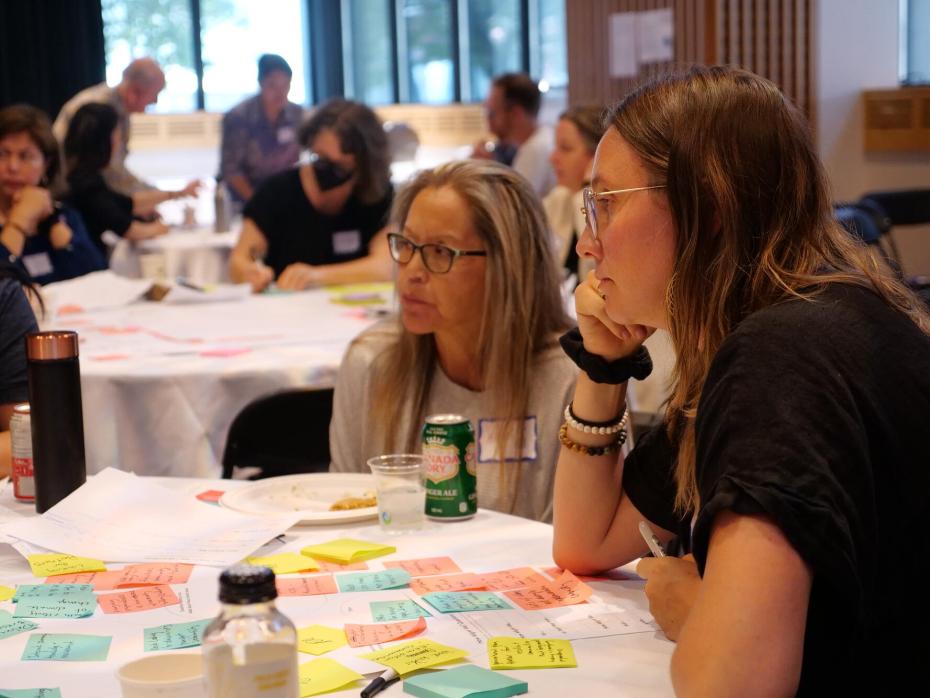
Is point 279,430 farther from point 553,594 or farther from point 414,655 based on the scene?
point 414,655

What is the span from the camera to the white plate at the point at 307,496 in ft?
5.74

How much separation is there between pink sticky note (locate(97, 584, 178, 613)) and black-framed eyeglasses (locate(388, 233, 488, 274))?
1.03 m

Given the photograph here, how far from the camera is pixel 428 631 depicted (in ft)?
4.29

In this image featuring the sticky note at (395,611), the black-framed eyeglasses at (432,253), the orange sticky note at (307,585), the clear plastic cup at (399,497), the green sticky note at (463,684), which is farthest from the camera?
the black-framed eyeglasses at (432,253)

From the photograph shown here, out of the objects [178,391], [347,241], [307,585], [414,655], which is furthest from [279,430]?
[347,241]

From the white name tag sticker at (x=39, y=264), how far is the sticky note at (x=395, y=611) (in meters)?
3.97

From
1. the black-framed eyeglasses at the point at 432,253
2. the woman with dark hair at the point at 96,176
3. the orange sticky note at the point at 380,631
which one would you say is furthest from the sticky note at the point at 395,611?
the woman with dark hair at the point at 96,176

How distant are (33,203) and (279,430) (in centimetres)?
268

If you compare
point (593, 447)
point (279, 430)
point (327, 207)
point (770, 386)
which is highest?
point (770, 386)

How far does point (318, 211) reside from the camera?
490cm

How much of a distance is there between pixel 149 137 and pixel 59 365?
9169 mm

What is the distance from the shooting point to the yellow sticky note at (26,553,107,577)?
5.03ft

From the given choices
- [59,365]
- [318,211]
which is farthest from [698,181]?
[318,211]

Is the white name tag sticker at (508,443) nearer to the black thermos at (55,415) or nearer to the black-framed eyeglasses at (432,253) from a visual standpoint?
the black-framed eyeglasses at (432,253)
